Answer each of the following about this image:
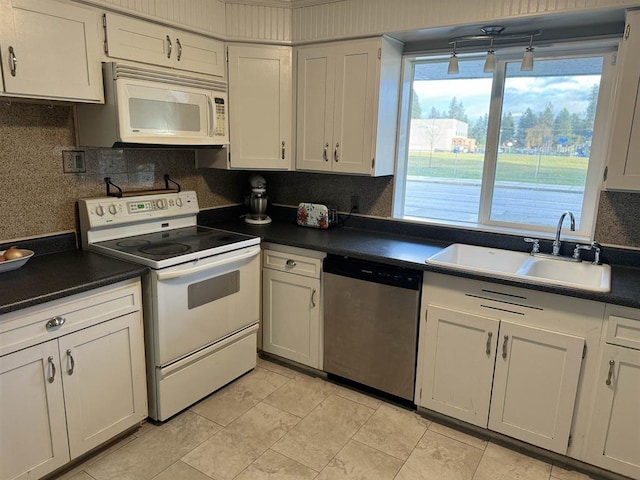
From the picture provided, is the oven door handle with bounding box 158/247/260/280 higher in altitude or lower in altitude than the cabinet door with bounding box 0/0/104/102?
lower

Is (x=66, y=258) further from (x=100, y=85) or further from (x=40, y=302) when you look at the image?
(x=100, y=85)

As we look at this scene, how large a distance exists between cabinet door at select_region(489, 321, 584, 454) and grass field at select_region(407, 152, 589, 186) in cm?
102

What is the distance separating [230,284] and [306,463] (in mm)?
1059

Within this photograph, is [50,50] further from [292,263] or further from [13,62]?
[292,263]

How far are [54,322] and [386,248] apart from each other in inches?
67.4

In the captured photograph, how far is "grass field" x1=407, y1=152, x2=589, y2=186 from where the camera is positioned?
257 centimetres

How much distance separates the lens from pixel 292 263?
111 inches

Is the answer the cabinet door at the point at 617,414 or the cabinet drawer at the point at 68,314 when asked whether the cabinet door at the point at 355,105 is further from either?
the cabinet door at the point at 617,414

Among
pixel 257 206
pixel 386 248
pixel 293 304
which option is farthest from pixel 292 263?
pixel 257 206

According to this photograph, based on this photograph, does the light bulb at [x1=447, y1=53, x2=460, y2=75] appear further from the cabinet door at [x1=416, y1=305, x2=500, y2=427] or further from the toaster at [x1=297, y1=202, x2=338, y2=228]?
the cabinet door at [x1=416, y1=305, x2=500, y2=427]

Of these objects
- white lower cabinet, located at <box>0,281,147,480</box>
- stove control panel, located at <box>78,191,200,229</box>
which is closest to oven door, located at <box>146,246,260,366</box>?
white lower cabinet, located at <box>0,281,147,480</box>

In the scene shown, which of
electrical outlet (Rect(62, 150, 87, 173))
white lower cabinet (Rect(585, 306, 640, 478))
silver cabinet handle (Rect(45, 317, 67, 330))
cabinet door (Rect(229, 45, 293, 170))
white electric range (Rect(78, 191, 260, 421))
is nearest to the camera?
silver cabinet handle (Rect(45, 317, 67, 330))

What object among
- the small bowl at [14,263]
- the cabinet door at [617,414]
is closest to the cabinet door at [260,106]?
the small bowl at [14,263]

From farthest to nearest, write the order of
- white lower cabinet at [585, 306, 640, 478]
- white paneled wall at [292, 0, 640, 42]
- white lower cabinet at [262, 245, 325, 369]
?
white lower cabinet at [262, 245, 325, 369] → white paneled wall at [292, 0, 640, 42] → white lower cabinet at [585, 306, 640, 478]
